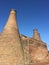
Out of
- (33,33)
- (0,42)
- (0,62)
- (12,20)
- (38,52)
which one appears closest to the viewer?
(0,62)

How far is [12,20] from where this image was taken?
29.0 m

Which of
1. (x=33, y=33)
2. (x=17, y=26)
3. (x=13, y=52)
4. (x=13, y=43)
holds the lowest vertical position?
(x=13, y=52)

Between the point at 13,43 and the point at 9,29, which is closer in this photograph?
the point at 13,43

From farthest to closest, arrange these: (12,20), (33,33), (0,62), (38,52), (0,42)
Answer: (33,33) < (38,52) < (12,20) < (0,42) < (0,62)

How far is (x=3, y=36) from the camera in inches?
1076

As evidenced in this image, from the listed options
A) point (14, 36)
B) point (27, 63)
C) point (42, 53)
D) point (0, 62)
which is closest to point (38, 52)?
point (42, 53)

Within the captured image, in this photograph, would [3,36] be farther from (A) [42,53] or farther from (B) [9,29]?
(A) [42,53]

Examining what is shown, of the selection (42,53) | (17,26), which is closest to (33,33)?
(42,53)

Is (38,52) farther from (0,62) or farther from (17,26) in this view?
(0,62)

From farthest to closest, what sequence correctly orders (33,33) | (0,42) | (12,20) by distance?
(33,33), (12,20), (0,42)

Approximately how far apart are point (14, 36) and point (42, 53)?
14.1 m

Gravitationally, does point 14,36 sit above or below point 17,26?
below

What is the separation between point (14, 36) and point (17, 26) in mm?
2868

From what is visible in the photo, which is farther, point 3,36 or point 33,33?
point 33,33
